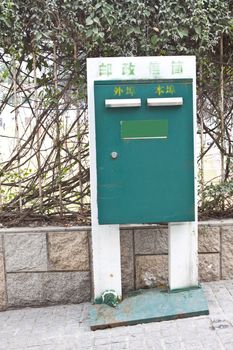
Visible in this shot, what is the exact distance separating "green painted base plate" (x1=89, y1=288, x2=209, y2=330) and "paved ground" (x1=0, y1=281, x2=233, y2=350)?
0.05m

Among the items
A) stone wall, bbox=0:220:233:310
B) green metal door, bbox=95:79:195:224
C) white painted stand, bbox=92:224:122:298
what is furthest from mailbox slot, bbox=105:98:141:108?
stone wall, bbox=0:220:233:310

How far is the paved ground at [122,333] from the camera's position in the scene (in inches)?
124

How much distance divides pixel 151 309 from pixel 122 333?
0.34 meters

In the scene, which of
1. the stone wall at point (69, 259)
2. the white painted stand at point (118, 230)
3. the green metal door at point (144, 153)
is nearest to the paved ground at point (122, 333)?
the stone wall at point (69, 259)

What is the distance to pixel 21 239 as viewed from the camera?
4027 millimetres

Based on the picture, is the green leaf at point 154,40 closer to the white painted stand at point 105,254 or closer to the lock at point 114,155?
the lock at point 114,155

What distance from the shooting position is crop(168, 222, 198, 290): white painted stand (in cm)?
365

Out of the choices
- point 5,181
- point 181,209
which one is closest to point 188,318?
point 181,209

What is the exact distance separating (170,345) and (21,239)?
1.64m

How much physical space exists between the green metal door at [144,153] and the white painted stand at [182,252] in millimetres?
163

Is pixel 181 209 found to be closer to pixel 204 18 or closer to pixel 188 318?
pixel 188 318

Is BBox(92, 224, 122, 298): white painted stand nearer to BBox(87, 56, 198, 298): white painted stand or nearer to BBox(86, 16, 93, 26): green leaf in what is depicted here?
BBox(87, 56, 198, 298): white painted stand

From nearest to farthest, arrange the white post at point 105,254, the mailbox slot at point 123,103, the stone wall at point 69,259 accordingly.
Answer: the mailbox slot at point 123,103, the white post at point 105,254, the stone wall at point 69,259

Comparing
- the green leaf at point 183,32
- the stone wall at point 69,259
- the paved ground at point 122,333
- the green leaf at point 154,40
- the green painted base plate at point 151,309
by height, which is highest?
the green leaf at point 183,32
